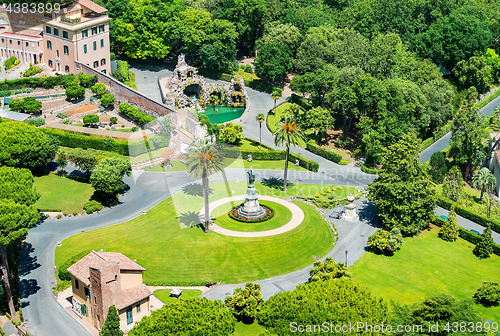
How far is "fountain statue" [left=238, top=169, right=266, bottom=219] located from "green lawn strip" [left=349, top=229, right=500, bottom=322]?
18.3 m

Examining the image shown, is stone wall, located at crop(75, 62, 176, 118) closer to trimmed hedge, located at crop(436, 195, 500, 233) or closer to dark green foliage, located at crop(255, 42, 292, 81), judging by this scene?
dark green foliage, located at crop(255, 42, 292, 81)

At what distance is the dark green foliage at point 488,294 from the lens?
259 feet

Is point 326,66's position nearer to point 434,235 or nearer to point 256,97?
point 256,97

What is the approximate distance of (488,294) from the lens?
79125 mm

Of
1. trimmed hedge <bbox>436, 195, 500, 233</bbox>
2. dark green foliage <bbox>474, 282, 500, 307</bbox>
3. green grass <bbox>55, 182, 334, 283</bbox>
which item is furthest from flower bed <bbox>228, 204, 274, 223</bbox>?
dark green foliage <bbox>474, 282, 500, 307</bbox>

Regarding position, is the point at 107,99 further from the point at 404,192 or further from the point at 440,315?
the point at 440,315

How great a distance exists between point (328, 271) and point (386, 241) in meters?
15.5

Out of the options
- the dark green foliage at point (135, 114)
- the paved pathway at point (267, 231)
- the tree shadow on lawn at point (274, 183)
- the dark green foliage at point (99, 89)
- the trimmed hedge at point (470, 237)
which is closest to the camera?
the paved pathway at point (267, 231)

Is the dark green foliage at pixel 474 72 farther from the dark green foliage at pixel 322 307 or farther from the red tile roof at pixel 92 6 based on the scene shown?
the dark green foliage at pixel 322 307

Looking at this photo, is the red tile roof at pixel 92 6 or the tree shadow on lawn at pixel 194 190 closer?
the tree shadow on lawn at pixel 194 190

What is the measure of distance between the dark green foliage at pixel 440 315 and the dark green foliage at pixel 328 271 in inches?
614

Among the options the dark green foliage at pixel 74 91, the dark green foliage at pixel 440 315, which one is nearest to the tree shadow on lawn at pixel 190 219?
the dark green foliage at pixel 440 315

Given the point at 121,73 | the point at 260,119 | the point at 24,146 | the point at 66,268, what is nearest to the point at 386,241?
the point at 260,119

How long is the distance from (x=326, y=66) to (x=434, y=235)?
164 feet
